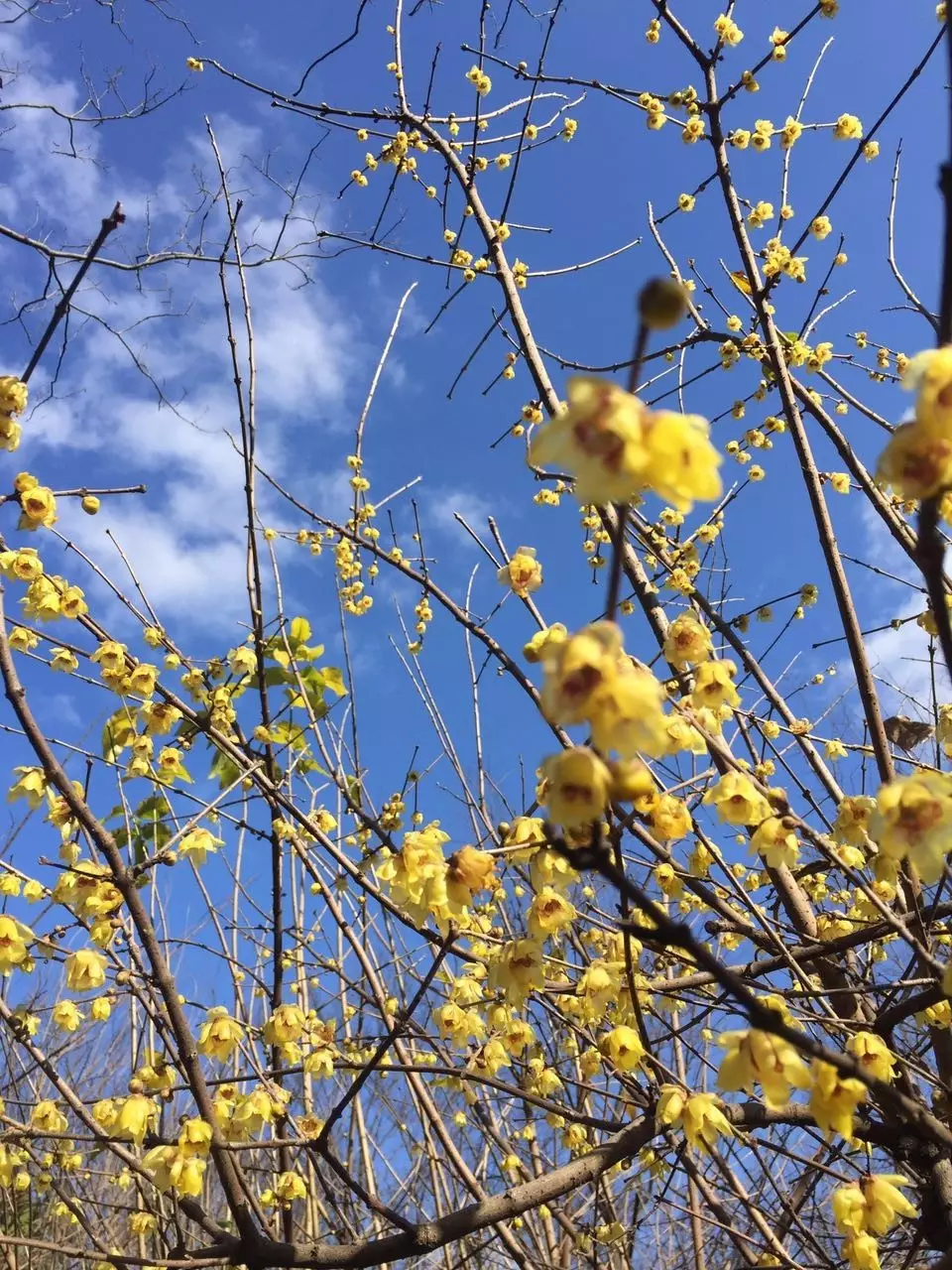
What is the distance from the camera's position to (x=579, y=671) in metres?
1.03

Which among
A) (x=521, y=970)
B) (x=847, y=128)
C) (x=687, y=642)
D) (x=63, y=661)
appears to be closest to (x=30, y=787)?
(x=63, y=661)

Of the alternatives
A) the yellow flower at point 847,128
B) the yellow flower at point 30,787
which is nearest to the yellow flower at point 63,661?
the yellow flower at point 30,787

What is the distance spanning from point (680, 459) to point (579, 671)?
0.28 metres

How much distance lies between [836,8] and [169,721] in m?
4.00

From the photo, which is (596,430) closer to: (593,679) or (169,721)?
(593,679)

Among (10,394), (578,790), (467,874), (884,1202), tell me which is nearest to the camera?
(578,790)

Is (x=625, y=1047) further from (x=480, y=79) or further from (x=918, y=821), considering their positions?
(x=480, y=79)

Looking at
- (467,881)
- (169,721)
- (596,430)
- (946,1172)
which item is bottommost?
(946,1172)

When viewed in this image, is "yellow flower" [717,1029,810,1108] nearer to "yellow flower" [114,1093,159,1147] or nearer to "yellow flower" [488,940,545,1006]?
"yellow flower" [488,940,545,1006]

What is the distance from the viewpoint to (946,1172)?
2.62m

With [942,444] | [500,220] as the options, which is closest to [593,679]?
[942,444]

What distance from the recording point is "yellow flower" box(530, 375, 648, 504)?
1003 millimetres

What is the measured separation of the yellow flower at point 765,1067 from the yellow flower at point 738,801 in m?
0.68

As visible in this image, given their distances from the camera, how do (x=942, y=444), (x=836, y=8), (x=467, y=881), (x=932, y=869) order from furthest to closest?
(x=836, y=8), (x=467, y=881), (x=932, y=869), (x=942, y=444)
